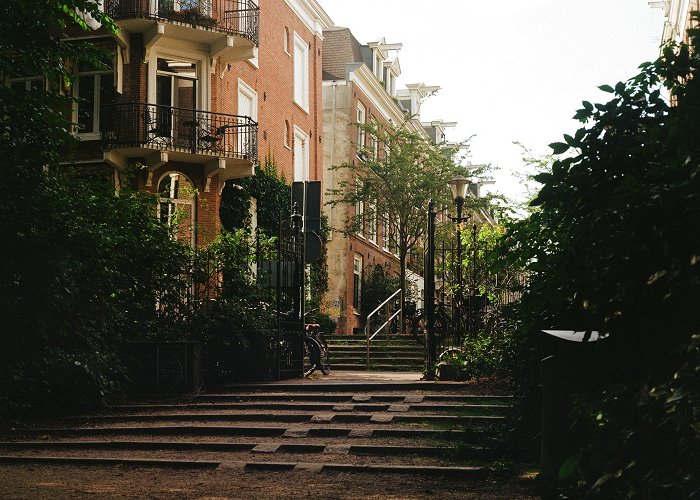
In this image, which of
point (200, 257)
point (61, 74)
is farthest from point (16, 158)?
point (200, 257)

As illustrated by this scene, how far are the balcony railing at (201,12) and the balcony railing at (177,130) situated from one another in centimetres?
228

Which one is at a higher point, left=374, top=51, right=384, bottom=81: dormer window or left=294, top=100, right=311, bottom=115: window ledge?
left=374, top=51, right=384, bottom=81: dormer window

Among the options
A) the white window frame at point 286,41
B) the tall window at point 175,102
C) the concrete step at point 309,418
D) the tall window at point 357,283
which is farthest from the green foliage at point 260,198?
the concrete step at point 309,418

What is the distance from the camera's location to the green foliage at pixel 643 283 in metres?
4.18

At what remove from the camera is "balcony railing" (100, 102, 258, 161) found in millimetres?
24656

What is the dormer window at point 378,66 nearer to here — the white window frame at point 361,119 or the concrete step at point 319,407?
the white window frame at point 361,119

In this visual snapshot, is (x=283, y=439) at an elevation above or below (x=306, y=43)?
below

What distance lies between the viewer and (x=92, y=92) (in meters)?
25.5

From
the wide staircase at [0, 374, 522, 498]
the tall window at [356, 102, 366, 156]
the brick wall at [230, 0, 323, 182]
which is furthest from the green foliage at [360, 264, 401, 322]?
the wide staircase at [0, 374, 522, 498]

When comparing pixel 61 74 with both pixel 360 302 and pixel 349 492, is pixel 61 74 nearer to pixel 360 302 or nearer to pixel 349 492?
pixel 349 492

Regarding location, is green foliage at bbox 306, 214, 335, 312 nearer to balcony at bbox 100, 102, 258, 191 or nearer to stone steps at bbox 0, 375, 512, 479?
balcony at bbox 100, 102, 258, 191

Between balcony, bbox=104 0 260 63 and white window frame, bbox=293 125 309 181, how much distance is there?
22.6ft

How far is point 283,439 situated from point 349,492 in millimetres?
3388

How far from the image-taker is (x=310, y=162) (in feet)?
116
